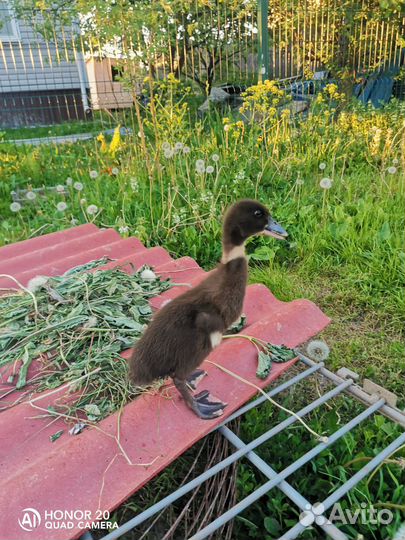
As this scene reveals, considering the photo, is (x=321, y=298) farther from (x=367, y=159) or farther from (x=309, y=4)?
(x=309, y=4)

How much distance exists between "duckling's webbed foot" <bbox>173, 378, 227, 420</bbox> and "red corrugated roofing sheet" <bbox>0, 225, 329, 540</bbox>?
0.12ft

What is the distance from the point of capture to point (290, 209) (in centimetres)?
513

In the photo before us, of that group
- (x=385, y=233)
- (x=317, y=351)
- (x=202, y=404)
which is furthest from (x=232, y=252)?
(x=385, y=233)

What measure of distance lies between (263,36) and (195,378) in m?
7.47

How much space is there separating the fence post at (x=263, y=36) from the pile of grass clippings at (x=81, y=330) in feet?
20.4

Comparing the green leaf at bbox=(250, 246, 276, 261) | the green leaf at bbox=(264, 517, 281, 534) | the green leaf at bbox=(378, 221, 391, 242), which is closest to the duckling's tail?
the green leaf at bbox=(264, 517, 281, 534)

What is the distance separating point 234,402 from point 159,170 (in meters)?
3.62

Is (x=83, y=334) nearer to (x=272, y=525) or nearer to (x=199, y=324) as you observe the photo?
(x=199, y=324)

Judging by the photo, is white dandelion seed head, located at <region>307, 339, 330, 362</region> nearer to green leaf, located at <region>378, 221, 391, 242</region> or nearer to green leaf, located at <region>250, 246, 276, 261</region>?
green leaf, located at <region>250, 246, 276, 261</region>

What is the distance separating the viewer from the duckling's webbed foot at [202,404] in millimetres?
1961

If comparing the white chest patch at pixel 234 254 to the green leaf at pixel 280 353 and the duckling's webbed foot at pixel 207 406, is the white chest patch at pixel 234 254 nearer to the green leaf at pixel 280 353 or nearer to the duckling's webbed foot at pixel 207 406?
the green leaf at pixel 280 353

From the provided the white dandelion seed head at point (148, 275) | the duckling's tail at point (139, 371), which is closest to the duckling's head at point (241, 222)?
the duckling's tail at point (139, 371)

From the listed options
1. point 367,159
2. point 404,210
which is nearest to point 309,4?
point 367,159

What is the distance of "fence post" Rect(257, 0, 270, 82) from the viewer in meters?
7.57
